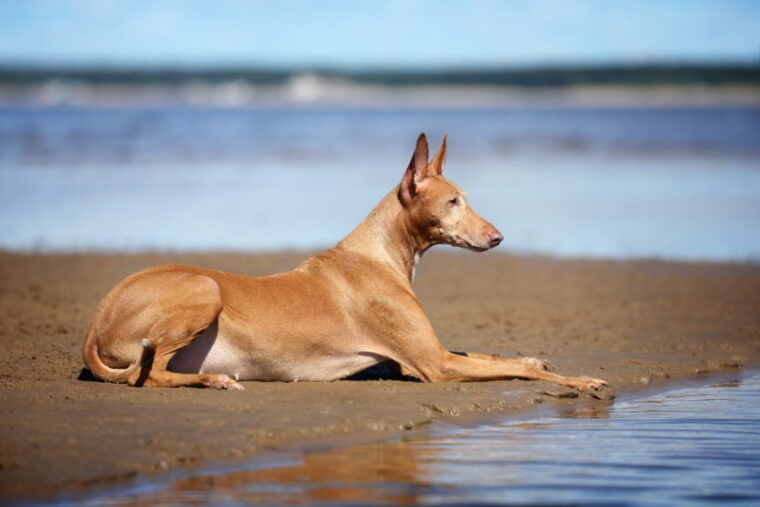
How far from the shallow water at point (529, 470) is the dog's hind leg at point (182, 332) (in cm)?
161

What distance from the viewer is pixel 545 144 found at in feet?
149

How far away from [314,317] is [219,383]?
0.88 metres

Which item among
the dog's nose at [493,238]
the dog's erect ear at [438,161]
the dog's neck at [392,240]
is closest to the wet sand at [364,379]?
the dog's neck at [392,240]

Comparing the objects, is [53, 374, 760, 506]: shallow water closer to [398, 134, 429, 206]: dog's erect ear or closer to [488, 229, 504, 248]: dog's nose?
[488, 229, 504, 248]: dog's nose

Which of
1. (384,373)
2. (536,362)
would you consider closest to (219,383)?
(384,373)

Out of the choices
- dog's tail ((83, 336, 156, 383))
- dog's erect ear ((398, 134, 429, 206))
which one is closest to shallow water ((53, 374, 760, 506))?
dog's tail ((83, 336, 156, 383))

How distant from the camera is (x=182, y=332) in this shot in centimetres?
884

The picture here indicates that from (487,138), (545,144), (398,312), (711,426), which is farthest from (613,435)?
(487,138)

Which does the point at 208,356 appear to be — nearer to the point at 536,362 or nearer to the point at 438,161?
the point at 438,161

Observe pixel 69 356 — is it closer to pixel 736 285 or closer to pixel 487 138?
pixel 736 285

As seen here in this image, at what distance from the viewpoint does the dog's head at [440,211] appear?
9781 millimetres

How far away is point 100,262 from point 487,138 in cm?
3452

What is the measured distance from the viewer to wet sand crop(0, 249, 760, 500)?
761 centimetres

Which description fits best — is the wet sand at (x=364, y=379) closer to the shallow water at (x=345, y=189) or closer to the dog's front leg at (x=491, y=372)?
the dog's front leg at (x=491, y=372)
